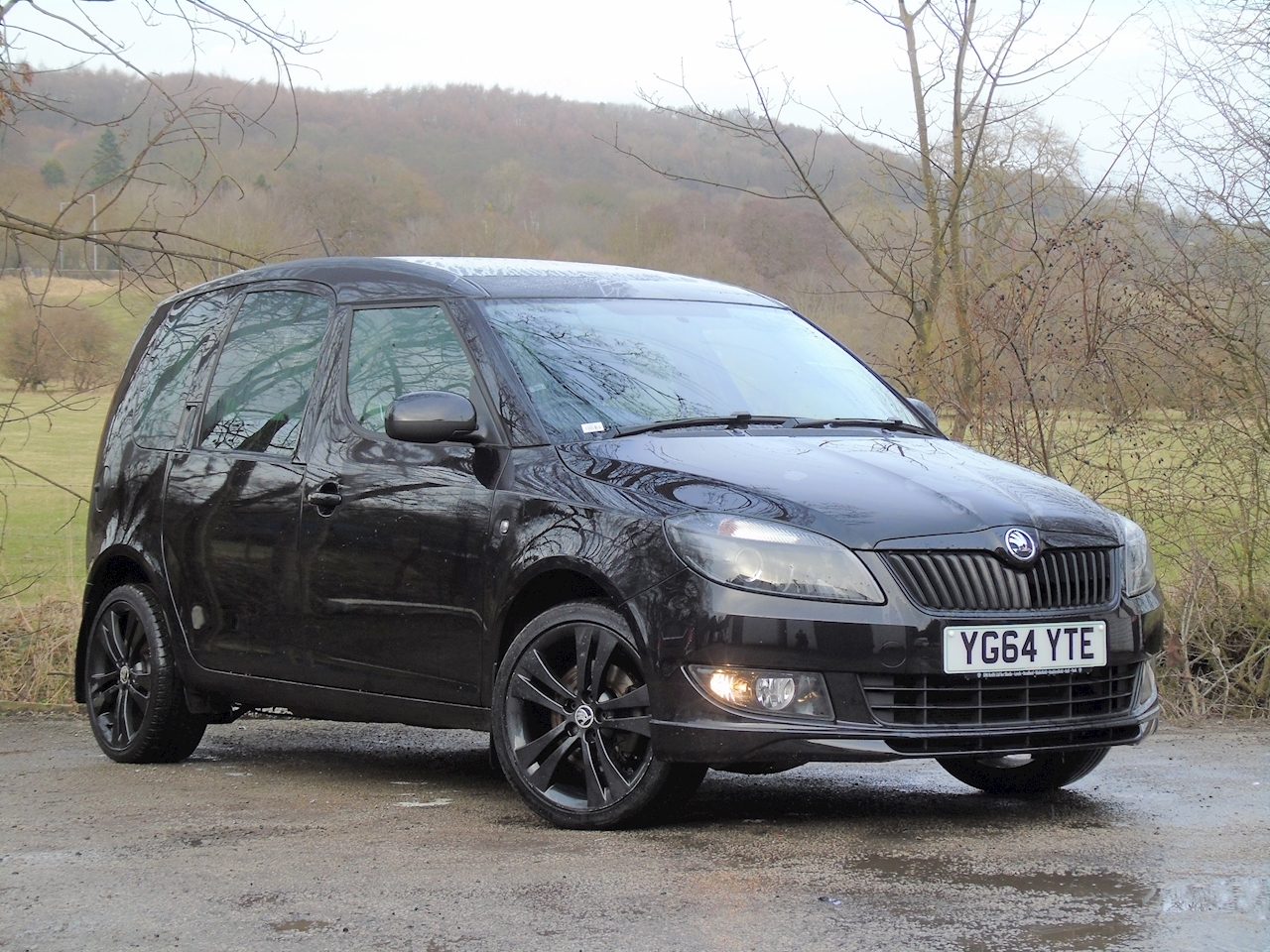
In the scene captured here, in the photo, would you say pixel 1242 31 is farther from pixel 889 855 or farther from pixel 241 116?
pixel 889 855

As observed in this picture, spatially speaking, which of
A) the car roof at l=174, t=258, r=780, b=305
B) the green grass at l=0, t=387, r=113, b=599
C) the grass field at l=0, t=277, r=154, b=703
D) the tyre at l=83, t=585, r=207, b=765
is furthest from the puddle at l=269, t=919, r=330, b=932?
the green grass at l=0, t=387, r=113, b=599

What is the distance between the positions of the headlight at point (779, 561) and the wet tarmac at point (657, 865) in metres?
0.77

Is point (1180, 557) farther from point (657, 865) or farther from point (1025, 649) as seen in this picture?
point (657, 865)

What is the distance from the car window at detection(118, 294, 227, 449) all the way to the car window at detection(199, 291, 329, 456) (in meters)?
0.20

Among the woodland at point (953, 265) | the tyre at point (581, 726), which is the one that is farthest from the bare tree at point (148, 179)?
the tyre at point (581, 726)

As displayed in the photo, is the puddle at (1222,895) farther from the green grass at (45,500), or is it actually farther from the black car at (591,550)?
the green grass at (45,500)

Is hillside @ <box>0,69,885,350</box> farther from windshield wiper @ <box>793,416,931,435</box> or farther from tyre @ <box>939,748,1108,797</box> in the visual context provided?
tyre @ <box>939,748,1108,797</box>

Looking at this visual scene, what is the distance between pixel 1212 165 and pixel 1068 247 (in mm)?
1271

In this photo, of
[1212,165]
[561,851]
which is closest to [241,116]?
[1212,165]

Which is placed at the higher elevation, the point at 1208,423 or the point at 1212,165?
the point at 1212,165

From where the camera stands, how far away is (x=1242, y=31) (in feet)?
35.3

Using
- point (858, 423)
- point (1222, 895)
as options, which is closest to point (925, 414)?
point (858, 423)

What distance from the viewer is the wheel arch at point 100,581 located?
25.3 ft

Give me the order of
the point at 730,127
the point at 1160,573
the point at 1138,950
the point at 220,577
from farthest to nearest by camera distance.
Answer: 1. the point at 730,127
2. the point at 1160,573
3. the point at 220,577
4. the point at 1138,950
